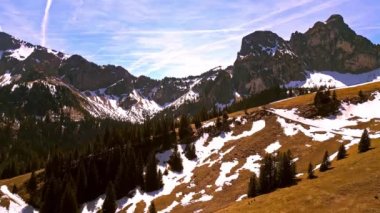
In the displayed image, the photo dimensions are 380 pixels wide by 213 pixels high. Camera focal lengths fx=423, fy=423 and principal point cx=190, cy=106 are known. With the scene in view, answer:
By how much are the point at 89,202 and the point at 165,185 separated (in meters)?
25.4

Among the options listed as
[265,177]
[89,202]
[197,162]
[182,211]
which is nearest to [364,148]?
[265,177]

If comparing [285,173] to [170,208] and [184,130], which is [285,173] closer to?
[170,208]

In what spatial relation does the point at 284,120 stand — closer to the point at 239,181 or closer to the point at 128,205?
the point at 239,181

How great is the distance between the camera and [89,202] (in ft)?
414

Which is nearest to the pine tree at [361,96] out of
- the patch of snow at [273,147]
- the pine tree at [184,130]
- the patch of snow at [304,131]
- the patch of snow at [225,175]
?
the patch of snow at [304,131]

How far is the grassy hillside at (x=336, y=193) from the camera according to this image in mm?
56594

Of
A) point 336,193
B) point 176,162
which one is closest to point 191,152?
point 176,162

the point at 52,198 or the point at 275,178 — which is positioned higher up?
the point at 275,178

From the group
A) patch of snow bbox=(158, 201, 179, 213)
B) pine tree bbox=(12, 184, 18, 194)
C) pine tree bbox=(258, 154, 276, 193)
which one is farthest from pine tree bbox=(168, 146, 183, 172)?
pine tree bbox=(12, 184, 18, 194)

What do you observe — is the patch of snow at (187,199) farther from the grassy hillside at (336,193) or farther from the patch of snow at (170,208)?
the grassy hillside at (336,193)

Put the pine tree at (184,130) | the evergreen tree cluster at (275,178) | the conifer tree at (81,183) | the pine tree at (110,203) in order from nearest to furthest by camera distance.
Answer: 1. the evergreen tree cluster at (275,178)
2. the pine tree at (110,203)
3. the conifer tree at (81,183)
4. the pine tree at (184,130)

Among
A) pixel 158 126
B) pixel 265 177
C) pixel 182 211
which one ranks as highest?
pixel 158 126

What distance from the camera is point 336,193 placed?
201 feet

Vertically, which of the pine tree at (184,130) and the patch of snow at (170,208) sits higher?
the pine tree at (184,130)
